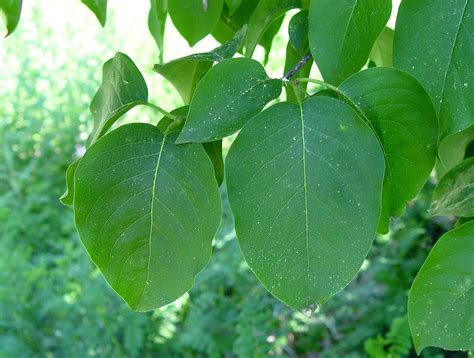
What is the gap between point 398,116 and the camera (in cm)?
55

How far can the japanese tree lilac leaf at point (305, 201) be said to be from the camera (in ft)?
1.66

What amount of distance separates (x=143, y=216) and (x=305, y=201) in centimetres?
13

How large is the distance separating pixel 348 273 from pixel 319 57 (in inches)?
7.7

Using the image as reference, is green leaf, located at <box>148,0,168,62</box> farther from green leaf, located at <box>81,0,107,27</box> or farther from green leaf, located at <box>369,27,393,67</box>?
green leaf, located at <box>369,27,393,67</box>

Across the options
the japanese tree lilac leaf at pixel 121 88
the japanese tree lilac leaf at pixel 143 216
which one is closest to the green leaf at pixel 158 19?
the japanese tree lilac leaf at pixel 121 88

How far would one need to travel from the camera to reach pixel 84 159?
0.54m

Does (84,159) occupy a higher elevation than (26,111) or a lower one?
higher

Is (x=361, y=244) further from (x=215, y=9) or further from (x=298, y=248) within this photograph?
(x=215, y=9)

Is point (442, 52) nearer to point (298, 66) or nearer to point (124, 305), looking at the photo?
point (298, 66)

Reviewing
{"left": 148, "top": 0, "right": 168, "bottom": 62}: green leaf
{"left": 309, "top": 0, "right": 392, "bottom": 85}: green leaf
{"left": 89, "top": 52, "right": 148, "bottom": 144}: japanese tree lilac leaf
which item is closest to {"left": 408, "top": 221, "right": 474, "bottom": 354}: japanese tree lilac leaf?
{"left": 309, "top": 0, "right": 392, "bottom": 85}: green leaf

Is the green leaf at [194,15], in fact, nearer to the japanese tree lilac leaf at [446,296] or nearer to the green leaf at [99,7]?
the green leaf at [99,7]

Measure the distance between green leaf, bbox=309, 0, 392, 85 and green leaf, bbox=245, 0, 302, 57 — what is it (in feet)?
0.28

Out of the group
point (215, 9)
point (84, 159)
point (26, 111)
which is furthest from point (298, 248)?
point (26, 111)

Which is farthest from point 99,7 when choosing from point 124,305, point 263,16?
point 124,305
